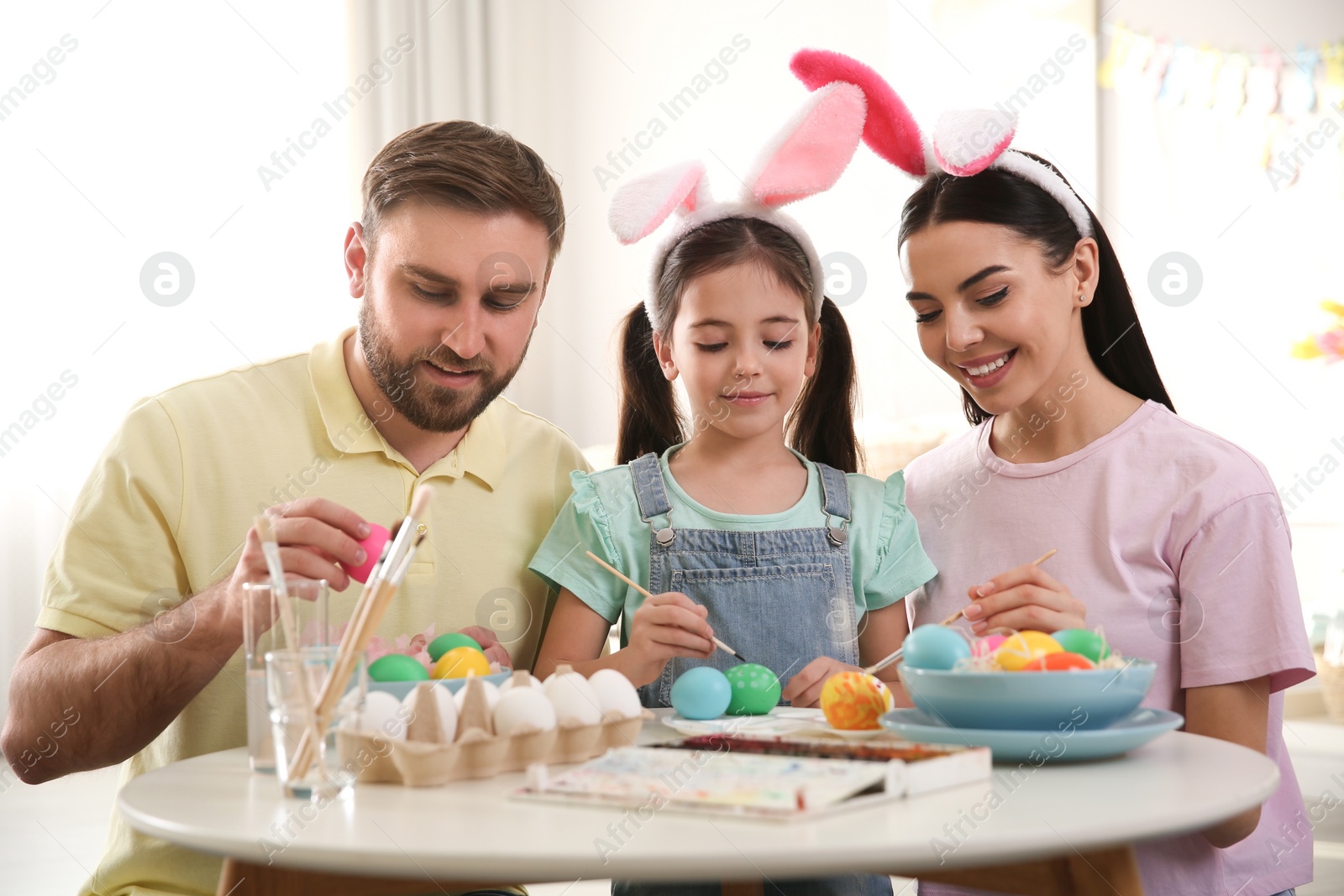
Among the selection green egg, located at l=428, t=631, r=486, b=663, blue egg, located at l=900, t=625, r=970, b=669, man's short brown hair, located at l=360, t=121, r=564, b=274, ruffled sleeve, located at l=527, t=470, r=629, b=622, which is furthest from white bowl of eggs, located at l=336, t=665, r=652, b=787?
man's short brown hair, located at l=360, t=121, r=564, b=274

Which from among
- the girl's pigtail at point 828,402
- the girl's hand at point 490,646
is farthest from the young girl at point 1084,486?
the girl's hand at point 490,646

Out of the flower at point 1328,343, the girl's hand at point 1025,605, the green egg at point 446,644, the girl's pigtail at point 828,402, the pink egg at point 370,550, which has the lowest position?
the green egg at point 446,644

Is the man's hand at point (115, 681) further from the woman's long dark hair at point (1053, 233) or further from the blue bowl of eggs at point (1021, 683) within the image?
the woman's long dark hair at point (1053, 233)

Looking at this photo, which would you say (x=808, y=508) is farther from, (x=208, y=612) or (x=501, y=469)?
(x=208, y=612)

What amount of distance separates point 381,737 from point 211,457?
2.34 feet

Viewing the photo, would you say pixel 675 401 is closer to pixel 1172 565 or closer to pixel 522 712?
pixel 1172 565

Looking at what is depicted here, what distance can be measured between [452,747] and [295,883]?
15 centimetres

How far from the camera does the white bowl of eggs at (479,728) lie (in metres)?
0.87

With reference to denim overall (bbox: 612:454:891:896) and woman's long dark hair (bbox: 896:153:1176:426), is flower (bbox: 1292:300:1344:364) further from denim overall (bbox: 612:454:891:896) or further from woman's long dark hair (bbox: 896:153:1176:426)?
denim overall (bbox: 612:454:891:896)

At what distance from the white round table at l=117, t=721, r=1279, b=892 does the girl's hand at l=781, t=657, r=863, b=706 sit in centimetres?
39

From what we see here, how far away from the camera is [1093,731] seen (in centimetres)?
91

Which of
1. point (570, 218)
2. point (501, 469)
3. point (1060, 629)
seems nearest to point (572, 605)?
point (501, 469)

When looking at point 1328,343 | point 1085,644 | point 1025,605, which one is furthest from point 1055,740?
point 1328,343

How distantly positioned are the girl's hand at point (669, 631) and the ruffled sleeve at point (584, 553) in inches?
8.2
